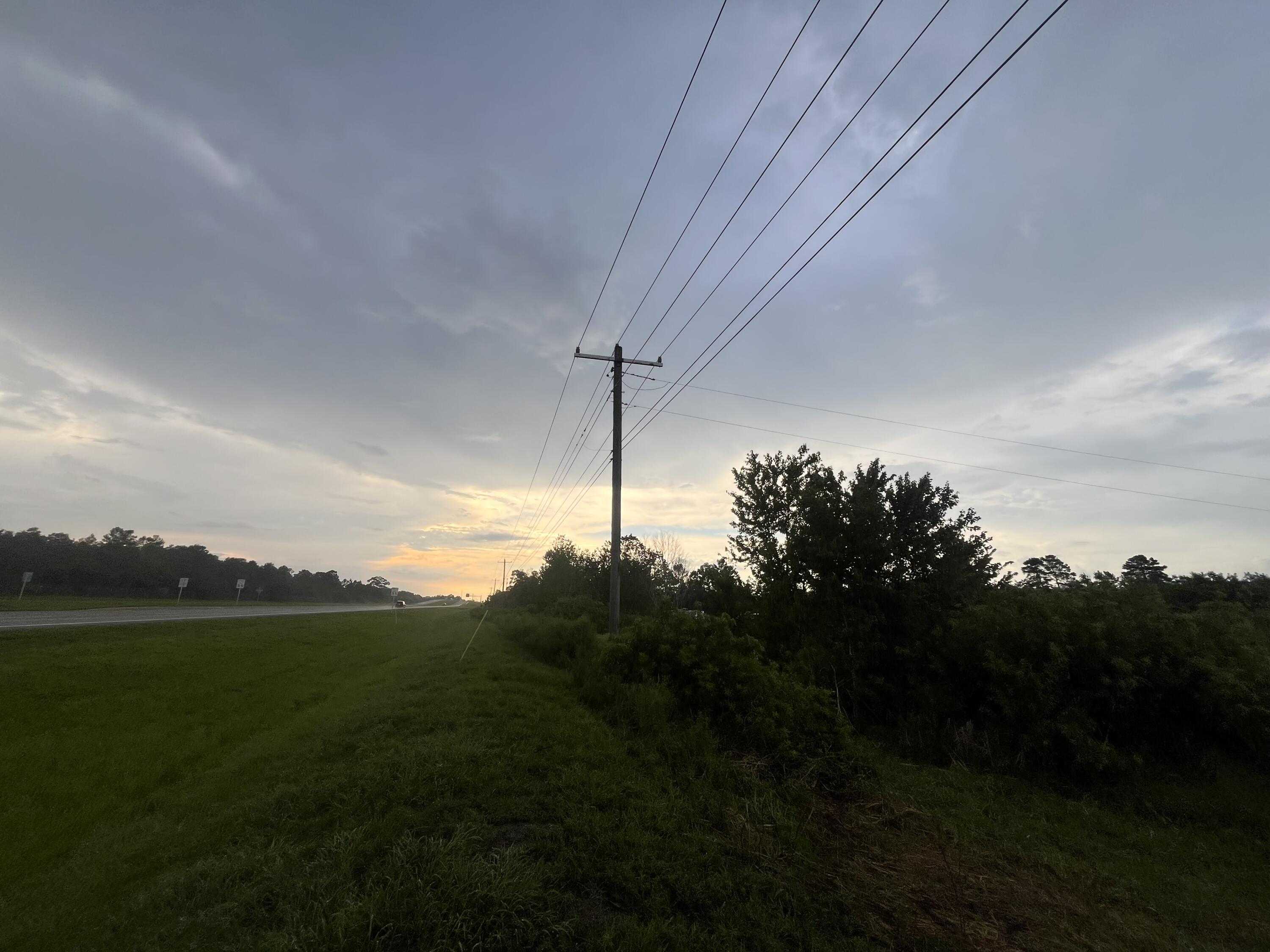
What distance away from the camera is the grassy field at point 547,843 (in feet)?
14.9

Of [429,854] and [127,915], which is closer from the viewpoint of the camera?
[127,915]

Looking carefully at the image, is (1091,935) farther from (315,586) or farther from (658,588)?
(315,586)

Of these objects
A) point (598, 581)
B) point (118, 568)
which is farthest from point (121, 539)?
point (598, 581)

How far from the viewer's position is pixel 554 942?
4.23 m

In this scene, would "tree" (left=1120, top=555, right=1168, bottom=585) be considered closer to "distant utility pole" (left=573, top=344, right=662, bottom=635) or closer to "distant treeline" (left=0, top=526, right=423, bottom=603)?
"distant utility pole" (left=573, top=344, right=662, bottom=635)

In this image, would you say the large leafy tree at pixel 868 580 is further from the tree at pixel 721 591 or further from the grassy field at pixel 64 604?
the grassy field at pixel 64 604

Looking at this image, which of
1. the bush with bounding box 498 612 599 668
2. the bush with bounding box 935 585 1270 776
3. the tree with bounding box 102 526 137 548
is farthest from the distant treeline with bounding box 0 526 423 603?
the bush with bounding box 935 585 1270 776

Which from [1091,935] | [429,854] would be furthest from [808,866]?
[429,854]

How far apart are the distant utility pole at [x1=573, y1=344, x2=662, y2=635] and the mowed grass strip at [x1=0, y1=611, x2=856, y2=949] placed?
11.8 feet

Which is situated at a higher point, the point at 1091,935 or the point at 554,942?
the point at 554,942

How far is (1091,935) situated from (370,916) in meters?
6.75

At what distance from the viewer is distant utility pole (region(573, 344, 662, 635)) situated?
52.7 ft

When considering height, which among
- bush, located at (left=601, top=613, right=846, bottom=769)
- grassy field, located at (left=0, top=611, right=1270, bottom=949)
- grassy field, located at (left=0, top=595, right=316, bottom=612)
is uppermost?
grassy field, located at (left=0, top=595, right=316, bottom=612)

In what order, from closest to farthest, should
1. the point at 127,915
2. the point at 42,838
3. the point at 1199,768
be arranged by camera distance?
the point at 127,915 < the point at 42,838 < the point at 1199,768
